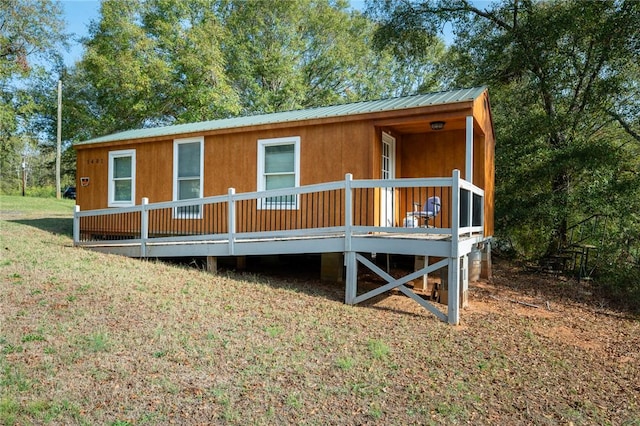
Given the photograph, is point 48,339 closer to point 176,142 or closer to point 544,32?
point 176,142

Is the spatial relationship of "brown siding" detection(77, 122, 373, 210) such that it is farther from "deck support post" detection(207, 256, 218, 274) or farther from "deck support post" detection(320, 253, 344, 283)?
"deck support post" detection(207, 256, 218, 274)

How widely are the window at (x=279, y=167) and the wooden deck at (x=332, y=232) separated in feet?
0.49

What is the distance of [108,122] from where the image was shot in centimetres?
1986

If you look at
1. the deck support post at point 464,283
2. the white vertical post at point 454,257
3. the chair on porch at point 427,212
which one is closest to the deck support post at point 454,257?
the white vertical post at point 454,257

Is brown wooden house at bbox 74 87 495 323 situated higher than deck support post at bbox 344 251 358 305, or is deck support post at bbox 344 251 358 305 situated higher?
brown wooden house at bbox 74 87 495 323

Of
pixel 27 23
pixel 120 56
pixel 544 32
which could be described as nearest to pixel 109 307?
pixel 544 32

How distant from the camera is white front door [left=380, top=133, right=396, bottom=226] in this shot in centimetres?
753

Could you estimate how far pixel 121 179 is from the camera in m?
10.1

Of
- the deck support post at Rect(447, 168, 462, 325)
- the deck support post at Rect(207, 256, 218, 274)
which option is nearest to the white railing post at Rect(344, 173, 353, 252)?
the deck support post at Rect(447, 168, 462, 325)

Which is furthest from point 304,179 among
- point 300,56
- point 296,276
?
point 300,56

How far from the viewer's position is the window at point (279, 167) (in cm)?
789

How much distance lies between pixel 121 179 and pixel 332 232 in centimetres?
598

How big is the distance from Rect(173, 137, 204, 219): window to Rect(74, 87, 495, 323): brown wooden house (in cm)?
2

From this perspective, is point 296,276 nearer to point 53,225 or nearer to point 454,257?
point 454,257
